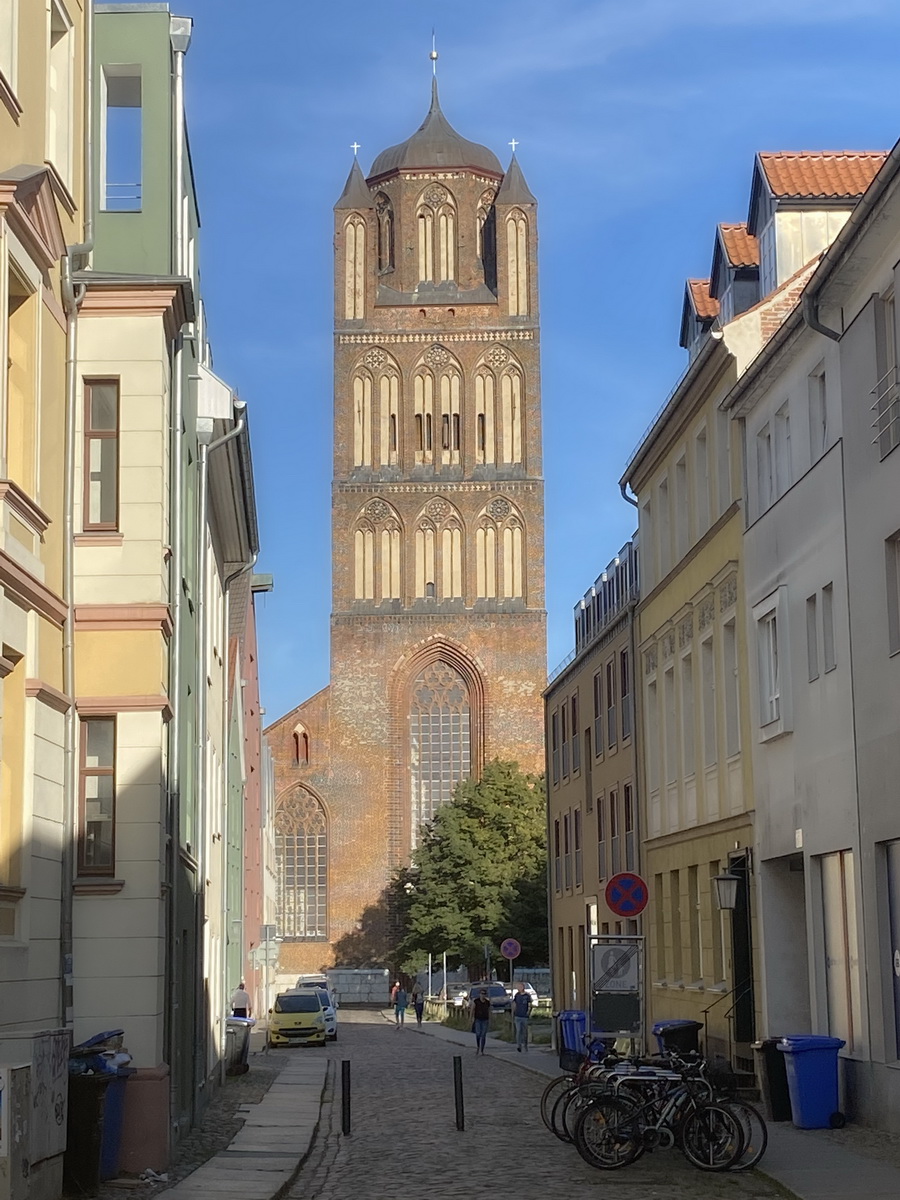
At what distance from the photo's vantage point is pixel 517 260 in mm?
82625

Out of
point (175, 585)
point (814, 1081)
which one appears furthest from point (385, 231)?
point (814, 1081)

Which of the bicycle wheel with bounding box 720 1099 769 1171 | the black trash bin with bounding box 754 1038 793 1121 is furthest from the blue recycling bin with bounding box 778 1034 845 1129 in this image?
the bicycle wheel with bounding box 720 1099 769 1171

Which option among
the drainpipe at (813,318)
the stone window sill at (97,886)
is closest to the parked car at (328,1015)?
the drainpipe at (813,318)

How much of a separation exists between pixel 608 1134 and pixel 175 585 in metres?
6.30

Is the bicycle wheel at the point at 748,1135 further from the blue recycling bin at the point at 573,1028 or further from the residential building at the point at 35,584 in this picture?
the blue recycling bin at the point at 573,1028

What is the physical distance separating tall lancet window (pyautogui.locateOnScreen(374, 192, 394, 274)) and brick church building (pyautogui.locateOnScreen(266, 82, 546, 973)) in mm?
1316

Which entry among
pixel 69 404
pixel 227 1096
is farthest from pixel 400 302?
pixel 69 404

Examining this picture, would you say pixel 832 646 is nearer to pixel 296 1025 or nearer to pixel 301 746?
pixel 296 1025

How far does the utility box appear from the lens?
11.2 meters

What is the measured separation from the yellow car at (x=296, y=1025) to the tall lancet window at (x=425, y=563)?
3559 cm

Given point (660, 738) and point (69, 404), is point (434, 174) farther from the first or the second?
point (69, 404)

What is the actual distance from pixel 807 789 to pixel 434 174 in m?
67.0

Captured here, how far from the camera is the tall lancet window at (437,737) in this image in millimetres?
78750

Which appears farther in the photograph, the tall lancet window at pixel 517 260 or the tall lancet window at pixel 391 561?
the tall lancet window at pixel 517 260
